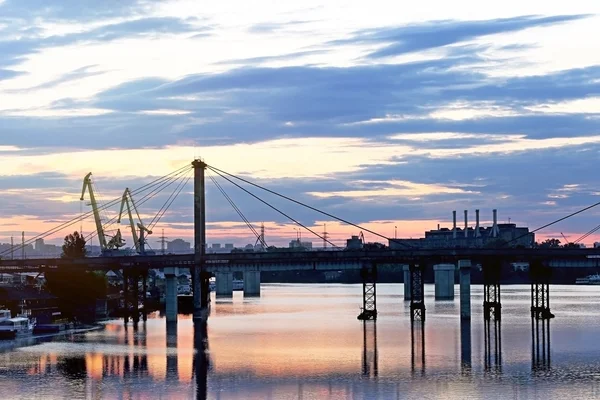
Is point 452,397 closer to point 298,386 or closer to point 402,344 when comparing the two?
point 298,386

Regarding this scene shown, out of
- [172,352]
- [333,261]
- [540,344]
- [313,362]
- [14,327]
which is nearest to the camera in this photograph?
[313,362]

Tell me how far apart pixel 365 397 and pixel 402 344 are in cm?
3626

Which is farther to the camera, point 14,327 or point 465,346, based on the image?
point 14,327

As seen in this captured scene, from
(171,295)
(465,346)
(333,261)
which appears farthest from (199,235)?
(465,346)

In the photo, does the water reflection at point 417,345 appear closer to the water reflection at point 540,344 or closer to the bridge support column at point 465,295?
the bridge support column at point 465,295

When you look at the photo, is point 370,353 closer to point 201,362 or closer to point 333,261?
point 201,362

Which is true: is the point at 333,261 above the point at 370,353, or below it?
above

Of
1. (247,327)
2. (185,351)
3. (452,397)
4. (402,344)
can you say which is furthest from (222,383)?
(247,327)

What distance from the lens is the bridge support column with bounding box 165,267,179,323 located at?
5625 inches

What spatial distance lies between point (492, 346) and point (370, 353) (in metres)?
13.0

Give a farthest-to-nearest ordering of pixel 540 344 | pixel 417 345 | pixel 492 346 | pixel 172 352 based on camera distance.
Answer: pixel 540 344
pixel 417 345
pixel 492 346
pixel 172 352

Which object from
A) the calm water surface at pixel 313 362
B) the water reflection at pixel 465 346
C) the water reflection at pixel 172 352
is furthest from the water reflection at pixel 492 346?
the water reflection at pixel 172 352

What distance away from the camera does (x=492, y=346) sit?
340 ft

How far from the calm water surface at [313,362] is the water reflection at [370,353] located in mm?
88
